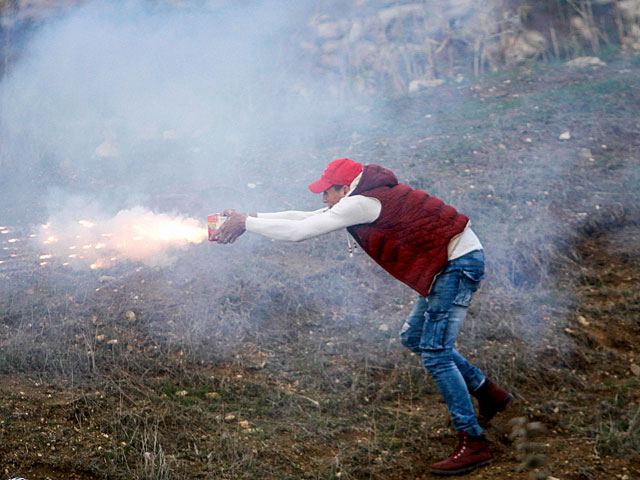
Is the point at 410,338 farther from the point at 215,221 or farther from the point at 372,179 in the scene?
→ the point at 215,221

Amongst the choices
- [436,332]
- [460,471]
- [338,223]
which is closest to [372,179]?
[338,223]

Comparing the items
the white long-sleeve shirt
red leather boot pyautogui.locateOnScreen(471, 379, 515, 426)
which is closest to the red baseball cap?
the white long-sleeve shirt

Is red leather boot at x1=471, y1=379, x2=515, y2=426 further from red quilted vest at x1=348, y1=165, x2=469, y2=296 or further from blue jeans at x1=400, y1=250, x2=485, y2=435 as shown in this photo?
red quilted vest at x1=348, y1=165, x2=469, y2=296

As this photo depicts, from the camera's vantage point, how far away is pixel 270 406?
3.17 meters

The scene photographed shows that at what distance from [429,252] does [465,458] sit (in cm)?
105

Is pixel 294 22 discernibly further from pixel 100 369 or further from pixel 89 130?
pixel 100 369

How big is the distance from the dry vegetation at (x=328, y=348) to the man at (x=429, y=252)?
328 millimetres

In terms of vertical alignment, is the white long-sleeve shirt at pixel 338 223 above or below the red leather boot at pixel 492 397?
above

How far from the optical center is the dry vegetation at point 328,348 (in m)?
2.70

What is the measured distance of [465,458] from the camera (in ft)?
8.59

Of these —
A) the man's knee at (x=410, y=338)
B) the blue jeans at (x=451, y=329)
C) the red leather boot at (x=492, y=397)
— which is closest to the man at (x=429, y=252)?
the blue jeans at (x=451, y=329)

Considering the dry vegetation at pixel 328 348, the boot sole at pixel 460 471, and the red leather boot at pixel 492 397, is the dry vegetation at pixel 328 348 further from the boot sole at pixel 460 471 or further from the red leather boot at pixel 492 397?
the red leather boot at pixel 492 397

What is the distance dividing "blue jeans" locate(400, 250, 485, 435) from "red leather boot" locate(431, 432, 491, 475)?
0.05 metres

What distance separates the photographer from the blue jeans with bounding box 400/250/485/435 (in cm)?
266
